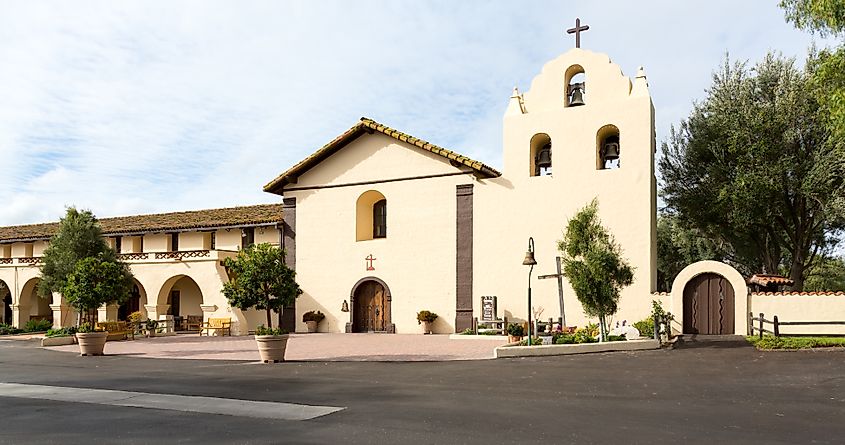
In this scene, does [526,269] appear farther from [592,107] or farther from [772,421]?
[772,421]

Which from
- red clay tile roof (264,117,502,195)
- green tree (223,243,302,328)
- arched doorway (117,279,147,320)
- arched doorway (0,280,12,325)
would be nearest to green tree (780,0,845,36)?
red clay tile roof (264,117,502,195)

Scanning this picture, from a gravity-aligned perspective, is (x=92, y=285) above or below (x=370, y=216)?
below

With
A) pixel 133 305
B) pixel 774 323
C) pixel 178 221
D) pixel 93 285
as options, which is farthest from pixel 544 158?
pixel 133 305

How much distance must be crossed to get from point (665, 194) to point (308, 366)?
2084 cm

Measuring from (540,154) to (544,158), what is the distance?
262 mm

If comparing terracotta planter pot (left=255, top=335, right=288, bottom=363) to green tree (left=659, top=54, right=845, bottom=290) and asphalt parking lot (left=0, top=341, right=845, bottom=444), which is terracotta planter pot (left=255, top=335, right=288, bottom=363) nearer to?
asphalt parking lot (left=0, top=341, right=845, bottom=444)

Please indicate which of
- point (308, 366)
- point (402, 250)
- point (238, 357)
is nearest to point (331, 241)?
point (402, 250)

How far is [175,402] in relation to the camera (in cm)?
1105

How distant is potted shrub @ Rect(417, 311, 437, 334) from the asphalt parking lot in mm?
10246

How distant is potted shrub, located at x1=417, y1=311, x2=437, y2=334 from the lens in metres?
27.4

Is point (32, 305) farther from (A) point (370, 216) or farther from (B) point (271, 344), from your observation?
(B) point (271, 344)

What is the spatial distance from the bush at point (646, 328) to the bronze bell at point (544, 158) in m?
7.48

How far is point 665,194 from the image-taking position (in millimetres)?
31297

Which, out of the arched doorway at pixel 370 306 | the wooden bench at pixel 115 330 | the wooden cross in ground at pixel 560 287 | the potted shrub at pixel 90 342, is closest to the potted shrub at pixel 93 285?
the potted shrub at pixel 90 342
